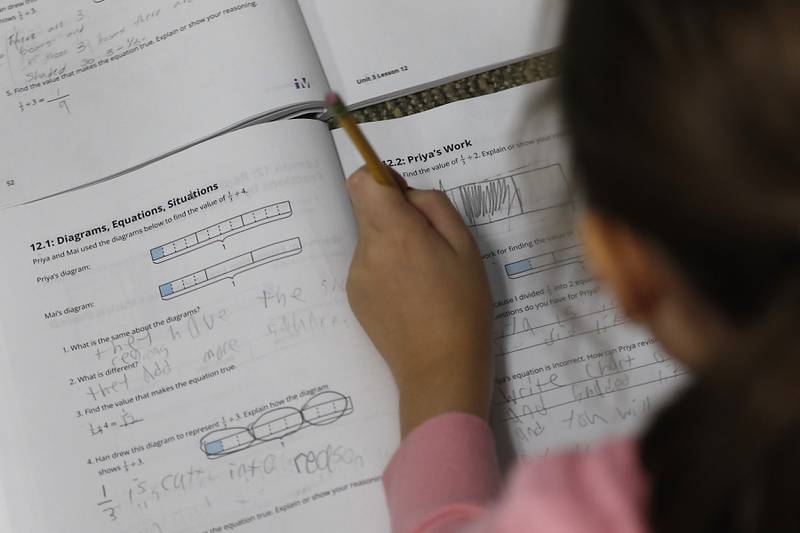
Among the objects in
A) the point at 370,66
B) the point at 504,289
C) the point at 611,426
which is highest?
the point at 370,66

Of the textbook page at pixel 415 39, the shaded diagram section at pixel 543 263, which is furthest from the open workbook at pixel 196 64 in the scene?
the shaded diagram section at pixel 543 263

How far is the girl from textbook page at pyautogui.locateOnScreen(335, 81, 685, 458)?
0.16 m

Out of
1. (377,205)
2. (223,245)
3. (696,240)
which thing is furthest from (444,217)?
(696,240)

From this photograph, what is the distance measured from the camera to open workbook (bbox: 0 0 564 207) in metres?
0.55

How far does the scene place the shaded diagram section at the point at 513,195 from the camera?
542mm

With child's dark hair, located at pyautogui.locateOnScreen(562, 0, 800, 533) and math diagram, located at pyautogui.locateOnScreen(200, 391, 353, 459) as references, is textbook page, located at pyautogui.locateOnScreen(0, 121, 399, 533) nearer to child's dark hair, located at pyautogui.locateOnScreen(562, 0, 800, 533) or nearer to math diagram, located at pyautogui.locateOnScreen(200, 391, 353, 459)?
math diagram, located at pyautogui.locateOnScreen(200, 391, 353, 459)

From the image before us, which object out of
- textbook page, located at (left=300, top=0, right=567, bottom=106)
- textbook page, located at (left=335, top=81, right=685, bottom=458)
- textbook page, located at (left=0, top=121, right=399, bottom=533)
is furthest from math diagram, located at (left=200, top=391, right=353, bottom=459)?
textbook page, located at (left=300, top=0, right=567, bottom=106)

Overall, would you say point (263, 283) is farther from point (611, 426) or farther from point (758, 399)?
point (758, 399)

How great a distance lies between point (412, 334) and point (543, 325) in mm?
87

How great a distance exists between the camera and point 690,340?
287 mm

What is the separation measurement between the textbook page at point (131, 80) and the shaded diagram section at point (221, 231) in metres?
0.06

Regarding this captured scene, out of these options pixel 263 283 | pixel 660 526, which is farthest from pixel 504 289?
pixel 660 526

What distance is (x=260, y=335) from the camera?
52cm

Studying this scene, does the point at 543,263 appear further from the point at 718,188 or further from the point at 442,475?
the point at 718,188
